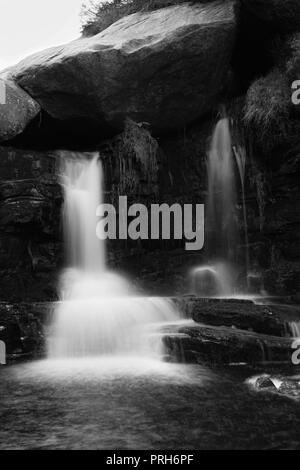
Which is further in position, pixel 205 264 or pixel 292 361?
pixel 205 264

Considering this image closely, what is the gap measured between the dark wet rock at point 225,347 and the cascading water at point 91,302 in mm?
451

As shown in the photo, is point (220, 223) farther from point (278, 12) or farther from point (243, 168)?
point (278, 12)

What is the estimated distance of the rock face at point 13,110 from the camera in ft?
44.1

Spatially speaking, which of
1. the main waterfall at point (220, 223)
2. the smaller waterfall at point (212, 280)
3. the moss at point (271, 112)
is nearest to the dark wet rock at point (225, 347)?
the smaller waterfall at point (212, 280)

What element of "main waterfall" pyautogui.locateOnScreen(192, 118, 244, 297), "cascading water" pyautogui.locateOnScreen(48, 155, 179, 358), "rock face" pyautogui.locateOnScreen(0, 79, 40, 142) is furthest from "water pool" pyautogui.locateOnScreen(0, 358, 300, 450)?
"rock face" pyautogui.locateOnScreen(0, 79, 40, 142)

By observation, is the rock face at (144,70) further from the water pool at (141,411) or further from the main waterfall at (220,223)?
the water pool at (141,411)

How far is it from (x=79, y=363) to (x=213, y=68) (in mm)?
10149

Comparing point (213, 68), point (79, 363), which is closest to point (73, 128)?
point (213, 68)

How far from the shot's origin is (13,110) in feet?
44.4

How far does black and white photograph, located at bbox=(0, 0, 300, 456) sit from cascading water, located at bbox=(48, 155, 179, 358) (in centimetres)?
3

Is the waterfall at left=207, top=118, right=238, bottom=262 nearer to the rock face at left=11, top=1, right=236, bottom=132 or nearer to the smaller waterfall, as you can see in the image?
the smaller waterfall

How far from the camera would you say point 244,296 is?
1209 centimetres

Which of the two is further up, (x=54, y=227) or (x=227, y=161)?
(x=227, y=161)

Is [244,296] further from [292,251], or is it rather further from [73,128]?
[73,128]
